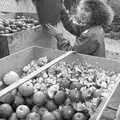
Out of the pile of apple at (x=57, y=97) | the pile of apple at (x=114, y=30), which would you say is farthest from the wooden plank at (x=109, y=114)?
the pile of apple at (x=114, y=30)

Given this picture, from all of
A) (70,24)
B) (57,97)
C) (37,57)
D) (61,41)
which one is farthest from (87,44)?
(57,97)

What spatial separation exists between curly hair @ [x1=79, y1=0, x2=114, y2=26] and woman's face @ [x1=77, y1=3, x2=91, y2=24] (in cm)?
3

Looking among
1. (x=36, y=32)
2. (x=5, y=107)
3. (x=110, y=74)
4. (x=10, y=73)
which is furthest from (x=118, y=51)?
(x=5, y=107)

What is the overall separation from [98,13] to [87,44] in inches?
13.8

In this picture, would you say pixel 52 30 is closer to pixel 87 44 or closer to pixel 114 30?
pixel 87 44

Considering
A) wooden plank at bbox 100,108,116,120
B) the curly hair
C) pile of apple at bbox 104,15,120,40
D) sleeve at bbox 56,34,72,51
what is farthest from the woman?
pile of apple at bbox 104,15,120,40

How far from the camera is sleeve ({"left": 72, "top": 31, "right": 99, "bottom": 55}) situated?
2207 mm

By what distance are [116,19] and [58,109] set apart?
623 centimetres

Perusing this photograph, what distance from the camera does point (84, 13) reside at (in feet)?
7.35

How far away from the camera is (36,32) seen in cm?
270

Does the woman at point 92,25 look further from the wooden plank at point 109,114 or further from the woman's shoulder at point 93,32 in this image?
the wooden plank at point 109,114

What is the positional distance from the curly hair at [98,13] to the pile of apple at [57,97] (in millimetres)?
675

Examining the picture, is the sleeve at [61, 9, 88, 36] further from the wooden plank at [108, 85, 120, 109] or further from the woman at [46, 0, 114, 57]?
the wooden plank at [108, 85, 120, 109]

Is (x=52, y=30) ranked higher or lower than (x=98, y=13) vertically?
lower
